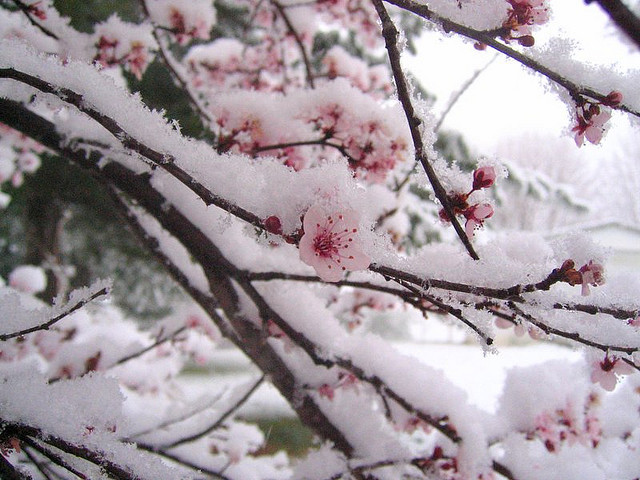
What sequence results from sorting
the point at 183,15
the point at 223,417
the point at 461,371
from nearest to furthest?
the point at 223,417, the point at 183,15, the point at 461,371

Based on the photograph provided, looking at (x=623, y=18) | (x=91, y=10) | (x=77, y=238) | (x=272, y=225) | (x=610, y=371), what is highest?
(x=77, y=238)

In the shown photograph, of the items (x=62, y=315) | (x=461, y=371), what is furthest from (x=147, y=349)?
(x=461, y=371)

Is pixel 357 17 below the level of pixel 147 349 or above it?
above

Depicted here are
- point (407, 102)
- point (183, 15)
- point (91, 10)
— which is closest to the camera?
point (407, 102)

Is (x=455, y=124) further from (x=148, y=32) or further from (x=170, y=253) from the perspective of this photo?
(x=170, y=253)

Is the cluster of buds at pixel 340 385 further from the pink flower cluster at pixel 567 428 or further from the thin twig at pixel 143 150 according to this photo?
the thin twig at pixel 143 150

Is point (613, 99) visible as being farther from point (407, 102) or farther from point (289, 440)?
point (289, 440)

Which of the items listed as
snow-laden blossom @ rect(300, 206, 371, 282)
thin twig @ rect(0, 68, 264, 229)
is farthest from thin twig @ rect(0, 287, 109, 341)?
snow-laden blossom @ rect(300, 206, 371, 282)

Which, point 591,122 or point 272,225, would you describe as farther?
point 591,122
